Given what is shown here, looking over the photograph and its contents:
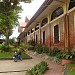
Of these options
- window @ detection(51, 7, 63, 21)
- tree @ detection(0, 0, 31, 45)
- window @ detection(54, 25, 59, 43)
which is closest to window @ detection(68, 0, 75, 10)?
window @ detection(51, 7, 63, 21)

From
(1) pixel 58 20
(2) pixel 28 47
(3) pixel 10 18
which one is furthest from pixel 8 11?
(1) pixel 58 20

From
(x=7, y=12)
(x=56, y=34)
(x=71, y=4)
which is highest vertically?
(x=7, y=12)

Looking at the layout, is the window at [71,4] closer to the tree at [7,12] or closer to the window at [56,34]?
the window at [56,34]

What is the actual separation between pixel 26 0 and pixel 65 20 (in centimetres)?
1477

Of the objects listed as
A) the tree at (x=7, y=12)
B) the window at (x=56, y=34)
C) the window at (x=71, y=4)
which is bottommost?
the window at (x=56, y=34)

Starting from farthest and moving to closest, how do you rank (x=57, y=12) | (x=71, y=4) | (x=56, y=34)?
(x=56, y=34) < (x=57, y=12) < (x=71, y=4)

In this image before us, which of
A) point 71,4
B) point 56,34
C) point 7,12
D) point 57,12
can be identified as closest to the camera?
point 71,4

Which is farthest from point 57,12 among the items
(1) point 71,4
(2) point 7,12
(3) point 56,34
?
(2) point 7,12

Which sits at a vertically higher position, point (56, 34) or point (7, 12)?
point (7, 12)

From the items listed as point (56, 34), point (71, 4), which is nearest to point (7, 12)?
point (56, 34)

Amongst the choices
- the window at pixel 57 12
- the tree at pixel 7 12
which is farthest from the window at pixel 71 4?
the tree at pixel 7 12

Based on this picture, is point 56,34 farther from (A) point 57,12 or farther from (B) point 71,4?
(B) point 71,4

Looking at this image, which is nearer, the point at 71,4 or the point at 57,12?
the point at 71,4

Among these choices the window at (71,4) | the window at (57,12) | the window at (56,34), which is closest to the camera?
the window at (71,4)
